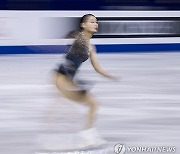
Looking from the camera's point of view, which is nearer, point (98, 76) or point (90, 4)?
point (98, 76)

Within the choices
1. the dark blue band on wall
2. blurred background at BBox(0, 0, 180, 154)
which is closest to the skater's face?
blurred background at BBox(0, 0, 180, 154)

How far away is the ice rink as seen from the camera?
7.37 meters

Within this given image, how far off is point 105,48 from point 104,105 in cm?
714

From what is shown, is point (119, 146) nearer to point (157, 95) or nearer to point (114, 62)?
point (157, 95)

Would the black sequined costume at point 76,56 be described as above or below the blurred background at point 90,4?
below

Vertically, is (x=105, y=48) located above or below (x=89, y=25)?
above

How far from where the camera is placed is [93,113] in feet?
22.4

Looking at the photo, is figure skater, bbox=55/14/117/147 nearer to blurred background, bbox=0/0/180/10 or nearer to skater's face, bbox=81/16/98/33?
skater's face, bbox=81/16/98/33

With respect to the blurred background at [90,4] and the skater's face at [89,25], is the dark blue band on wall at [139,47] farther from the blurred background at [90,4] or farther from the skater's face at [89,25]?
the skater's face at [89,25]

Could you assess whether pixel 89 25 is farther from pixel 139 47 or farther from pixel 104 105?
pixel 139 47

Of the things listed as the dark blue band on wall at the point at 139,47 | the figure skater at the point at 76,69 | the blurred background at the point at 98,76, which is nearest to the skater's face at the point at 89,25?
the figure skater at the point at 76,69

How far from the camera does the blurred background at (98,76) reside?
24.7ft

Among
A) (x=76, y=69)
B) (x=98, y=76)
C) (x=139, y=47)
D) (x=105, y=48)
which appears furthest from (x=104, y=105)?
(x=139, y=47)

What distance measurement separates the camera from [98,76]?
13.5 m
